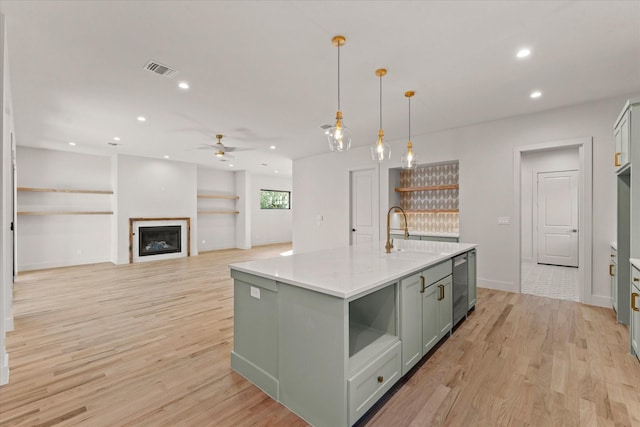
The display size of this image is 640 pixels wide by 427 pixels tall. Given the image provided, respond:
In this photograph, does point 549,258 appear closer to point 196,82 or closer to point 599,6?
point 599,6

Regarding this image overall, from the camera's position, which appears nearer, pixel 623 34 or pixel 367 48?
pixel 623 34

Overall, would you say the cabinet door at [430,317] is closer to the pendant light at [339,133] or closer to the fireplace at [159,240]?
the pendant light at [339,133]

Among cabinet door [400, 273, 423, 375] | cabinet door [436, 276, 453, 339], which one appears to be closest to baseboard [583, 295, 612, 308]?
cabinet door [436, 276, 453, 339]

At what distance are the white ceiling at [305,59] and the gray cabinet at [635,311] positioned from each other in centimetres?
208

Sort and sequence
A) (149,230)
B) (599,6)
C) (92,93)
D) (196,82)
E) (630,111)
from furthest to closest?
(149,230) < (92,93) < (196,82) < (630,111) < (599,6)

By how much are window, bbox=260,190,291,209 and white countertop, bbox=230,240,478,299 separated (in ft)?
27.7

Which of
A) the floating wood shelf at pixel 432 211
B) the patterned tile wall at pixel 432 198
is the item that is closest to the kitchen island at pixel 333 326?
the floating wood shelf at pixel 432 211

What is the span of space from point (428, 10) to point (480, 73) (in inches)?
53.4

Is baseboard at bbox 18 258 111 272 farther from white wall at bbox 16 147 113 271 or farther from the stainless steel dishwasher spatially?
the stainless steel dishwasher

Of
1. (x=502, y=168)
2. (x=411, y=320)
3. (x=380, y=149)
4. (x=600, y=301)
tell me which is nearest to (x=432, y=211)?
(x=502, y=168)

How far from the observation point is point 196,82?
335 centimetres

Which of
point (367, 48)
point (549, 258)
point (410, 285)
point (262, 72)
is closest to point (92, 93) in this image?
point (262, 72)

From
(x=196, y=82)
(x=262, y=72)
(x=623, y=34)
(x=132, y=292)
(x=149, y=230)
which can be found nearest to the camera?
(x=623, y=34)

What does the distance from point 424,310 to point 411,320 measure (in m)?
0.24
